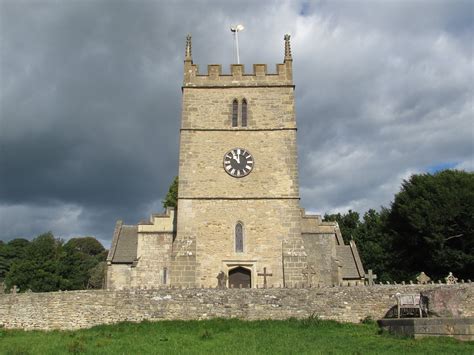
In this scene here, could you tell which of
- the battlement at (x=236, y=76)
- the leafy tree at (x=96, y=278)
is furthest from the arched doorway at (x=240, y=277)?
the leafy tree at (x=96, y=278)

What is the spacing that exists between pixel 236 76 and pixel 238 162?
5518 mm

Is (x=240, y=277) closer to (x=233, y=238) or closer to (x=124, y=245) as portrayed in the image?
(x=233, y=238)

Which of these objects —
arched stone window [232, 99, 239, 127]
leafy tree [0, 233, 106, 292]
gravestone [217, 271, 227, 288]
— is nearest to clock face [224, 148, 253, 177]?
arched stone window [232, 99, 239, 127]

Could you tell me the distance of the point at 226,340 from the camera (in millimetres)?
15367

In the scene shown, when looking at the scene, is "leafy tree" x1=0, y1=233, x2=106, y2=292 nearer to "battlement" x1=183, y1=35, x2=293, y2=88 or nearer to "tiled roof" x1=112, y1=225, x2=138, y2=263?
"tiled roof" x1=112, y1=225, x2=138, y2=263

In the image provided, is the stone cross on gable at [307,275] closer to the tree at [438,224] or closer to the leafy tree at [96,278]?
the tree at [438,224]

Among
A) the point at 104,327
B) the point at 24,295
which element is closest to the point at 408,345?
the point at 104,327

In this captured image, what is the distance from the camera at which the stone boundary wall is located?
19.2m

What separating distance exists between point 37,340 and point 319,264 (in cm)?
1607

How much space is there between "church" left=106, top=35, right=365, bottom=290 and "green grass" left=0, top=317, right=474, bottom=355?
219 inches

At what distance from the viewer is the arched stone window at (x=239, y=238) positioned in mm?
25312

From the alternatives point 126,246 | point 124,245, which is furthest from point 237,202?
point 124,245

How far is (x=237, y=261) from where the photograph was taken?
25.0 meters

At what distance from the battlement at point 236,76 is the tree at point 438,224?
13097mm
